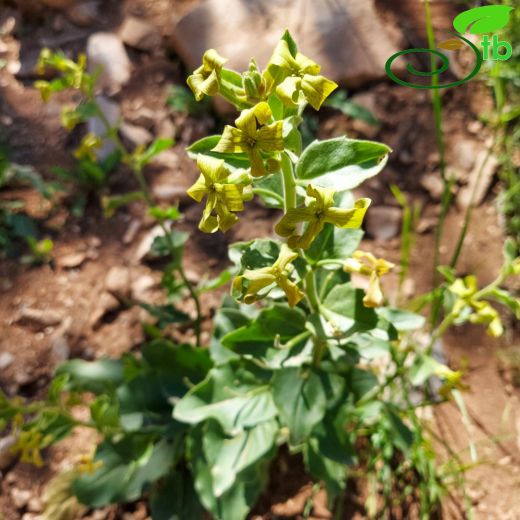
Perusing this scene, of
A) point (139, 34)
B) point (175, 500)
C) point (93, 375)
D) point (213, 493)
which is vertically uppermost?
point (139, 34)

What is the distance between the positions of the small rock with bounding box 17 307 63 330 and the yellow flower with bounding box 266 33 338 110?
1766 millimetres

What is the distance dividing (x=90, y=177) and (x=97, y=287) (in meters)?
0.59

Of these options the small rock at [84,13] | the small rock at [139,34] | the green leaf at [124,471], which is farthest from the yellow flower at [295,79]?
the small rock at [84,13]

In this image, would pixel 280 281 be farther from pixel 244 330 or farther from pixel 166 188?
pixel 166 188

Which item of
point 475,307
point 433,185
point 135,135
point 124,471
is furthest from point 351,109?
point 124,471

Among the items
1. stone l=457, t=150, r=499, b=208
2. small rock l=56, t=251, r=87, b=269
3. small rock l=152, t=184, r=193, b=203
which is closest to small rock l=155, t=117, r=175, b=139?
small rock l=152, t=184, r=193, b=203

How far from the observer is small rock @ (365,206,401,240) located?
2.52m

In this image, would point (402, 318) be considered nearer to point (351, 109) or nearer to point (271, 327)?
point (271, 327)

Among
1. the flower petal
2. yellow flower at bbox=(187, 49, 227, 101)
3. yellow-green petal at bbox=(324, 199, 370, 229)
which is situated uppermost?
yellow flower at bbox=(187, 49, 227, 101)

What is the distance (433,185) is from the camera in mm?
2621

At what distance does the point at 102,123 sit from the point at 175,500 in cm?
202

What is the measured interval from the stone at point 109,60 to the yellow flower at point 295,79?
2.39 meters

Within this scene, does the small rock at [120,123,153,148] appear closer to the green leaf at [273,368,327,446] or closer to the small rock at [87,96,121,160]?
the small rock at [87,96,121,160]

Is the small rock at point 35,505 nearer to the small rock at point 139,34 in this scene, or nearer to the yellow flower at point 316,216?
the yellow flower at point 316,216
